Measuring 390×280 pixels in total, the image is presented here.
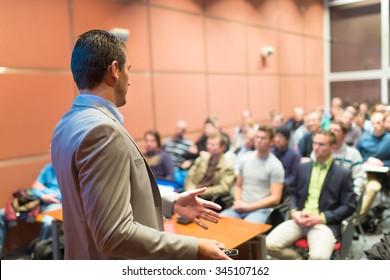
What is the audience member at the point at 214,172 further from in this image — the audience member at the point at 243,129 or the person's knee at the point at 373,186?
the audience member at the point at 243,129

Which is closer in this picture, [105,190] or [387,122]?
[105,190]

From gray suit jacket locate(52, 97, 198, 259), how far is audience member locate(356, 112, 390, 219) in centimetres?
258

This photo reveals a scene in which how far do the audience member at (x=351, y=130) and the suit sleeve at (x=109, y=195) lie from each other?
396 cm

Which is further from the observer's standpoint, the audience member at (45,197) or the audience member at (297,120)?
the audience member at (297,120)

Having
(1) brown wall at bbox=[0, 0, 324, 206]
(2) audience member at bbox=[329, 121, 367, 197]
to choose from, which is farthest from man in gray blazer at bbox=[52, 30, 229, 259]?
(2) audience member at bbox=[329, 121, 367, 197]

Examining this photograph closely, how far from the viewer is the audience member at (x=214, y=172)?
3152 millimetres

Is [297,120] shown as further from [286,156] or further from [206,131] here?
[286,156]

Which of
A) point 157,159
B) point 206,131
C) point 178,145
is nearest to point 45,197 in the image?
point 157,159

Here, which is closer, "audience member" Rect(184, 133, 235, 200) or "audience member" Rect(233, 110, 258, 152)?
"audience member" Rect(184, 133, 235, 200)

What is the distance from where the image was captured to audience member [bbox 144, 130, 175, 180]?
3.84 metres

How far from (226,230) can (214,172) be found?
1.28 meters

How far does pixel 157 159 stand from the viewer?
388 centimetres

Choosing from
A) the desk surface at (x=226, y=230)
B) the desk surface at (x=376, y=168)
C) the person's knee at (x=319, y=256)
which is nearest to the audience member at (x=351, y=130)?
the desk surface at (x=376, y=168)

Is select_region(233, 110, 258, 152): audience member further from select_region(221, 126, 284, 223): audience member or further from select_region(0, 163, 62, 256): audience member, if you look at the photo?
select_region(0, 163, 62, 256): audience member
